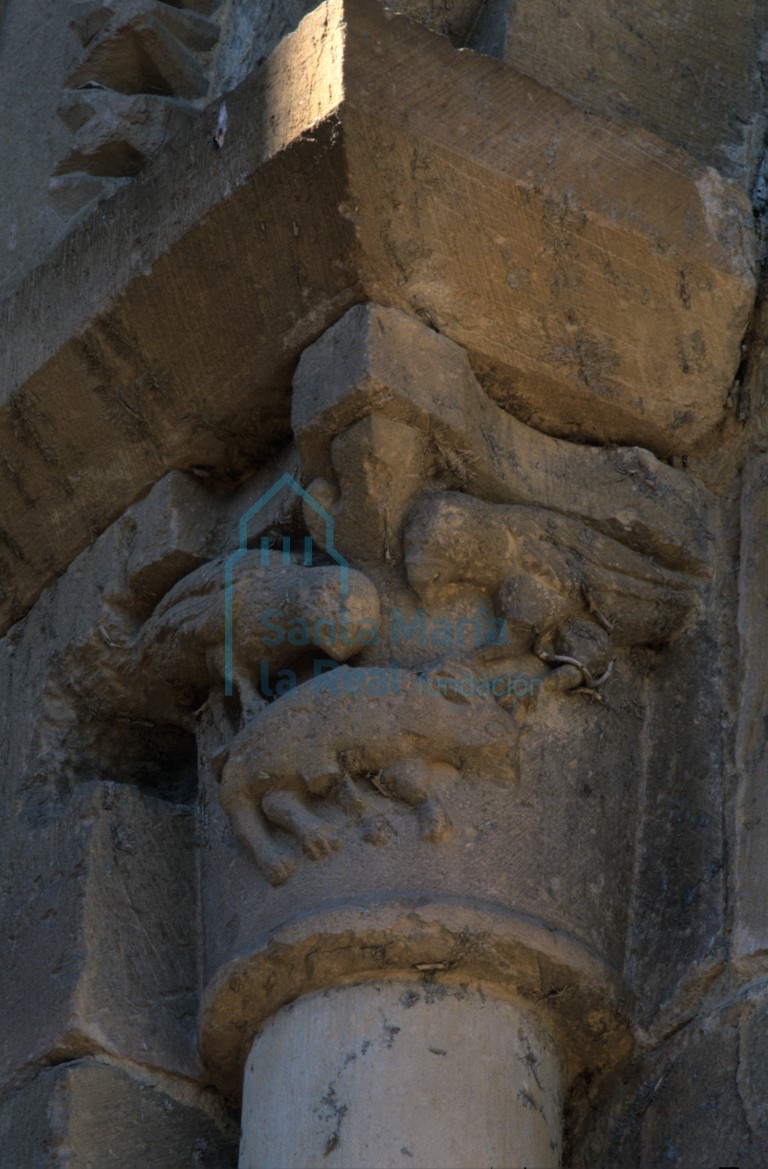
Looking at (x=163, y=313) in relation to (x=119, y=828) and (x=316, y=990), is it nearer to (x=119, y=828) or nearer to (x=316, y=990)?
(x=119, y=828)

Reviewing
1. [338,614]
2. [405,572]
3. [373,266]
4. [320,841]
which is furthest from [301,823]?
[373,266]

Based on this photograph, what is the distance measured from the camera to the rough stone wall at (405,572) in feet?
8.39

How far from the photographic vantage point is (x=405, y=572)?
275 cm

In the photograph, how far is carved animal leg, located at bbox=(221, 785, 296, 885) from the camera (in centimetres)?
256

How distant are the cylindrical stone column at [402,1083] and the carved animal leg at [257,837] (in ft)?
0.53

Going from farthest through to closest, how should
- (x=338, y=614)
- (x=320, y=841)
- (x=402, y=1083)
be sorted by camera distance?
(x=338, y=614)
(x=320, y=841)
(x=402, y=1083)

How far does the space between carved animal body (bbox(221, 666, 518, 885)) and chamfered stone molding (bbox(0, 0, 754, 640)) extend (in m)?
0.54

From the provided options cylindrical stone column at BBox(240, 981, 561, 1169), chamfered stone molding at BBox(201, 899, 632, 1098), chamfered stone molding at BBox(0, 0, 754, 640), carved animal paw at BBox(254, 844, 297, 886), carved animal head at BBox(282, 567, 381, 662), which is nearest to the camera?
cylindrical stone column at BBox(240, 981, 561, 1169)

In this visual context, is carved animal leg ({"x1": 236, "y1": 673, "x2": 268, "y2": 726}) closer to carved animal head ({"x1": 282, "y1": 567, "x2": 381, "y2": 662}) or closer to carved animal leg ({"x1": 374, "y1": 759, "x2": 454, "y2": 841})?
A: carved animal head ({"x1": 282, "y1": 567, "x2": 381, "y2": 662})

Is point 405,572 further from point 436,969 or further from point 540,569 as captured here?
point 436,969

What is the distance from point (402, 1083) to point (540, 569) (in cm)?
75

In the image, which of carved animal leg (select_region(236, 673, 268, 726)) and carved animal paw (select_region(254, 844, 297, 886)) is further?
carved animal leg (select_region(236, 673, 268, 726))

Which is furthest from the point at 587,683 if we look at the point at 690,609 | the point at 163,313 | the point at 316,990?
the point at 163,313

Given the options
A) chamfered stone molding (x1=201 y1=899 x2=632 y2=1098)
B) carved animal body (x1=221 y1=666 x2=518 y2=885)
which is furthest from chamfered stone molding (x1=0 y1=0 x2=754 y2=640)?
chamfered stone molding (x1=201 y1=899 x2=632 y2=1098)
